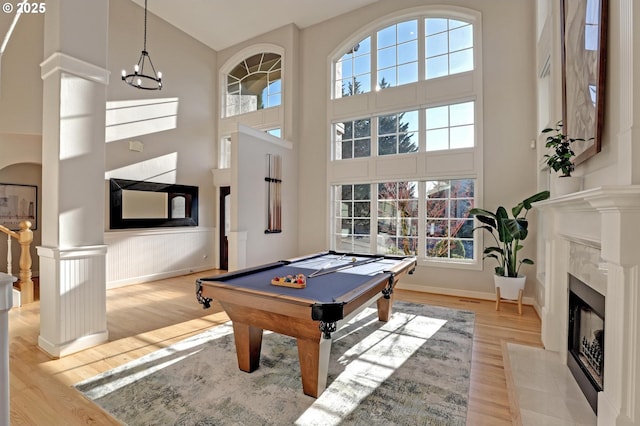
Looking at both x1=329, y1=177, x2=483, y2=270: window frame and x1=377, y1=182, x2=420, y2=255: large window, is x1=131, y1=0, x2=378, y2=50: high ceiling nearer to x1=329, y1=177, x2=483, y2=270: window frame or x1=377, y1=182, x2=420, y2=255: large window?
x1=329, y1=177, x2=483, y2=270: window frame

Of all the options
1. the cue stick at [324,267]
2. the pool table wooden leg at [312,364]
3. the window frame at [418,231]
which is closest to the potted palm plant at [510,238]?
the window frame at [418,231]

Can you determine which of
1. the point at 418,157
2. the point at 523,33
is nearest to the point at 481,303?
the point at 418,157

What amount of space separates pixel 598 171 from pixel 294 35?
20.7 feet

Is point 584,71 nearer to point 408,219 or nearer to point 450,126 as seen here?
point 450,126

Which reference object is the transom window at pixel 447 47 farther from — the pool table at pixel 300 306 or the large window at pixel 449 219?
the pool table at pixel 300 306

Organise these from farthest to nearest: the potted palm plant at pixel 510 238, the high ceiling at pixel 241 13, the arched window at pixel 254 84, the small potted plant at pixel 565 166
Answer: the arched window at pixel 254 84
the high ceiling at pixel 241 13
the potted palm plant at pixel 510 238
the small potted plant at pixel 565 166

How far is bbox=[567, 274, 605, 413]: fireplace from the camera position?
6.70ft

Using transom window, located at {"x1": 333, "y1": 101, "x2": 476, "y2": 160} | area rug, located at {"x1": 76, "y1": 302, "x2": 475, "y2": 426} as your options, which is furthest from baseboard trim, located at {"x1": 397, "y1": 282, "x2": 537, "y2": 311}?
transom window, located at {"x1": 333, "y1": 101, "x2": 476, "y2": 160}

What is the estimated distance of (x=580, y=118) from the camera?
237cm

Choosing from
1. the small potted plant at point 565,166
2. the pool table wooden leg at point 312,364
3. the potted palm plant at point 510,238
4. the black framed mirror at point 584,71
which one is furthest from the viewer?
the potted palm plant at point 510,238

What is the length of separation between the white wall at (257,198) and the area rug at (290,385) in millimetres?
2257

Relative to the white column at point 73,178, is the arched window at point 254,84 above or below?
above

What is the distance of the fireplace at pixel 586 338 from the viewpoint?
204 centimetres

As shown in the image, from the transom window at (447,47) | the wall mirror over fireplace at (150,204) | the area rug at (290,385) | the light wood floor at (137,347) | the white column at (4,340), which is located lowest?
the light wood floor at (137,347)
